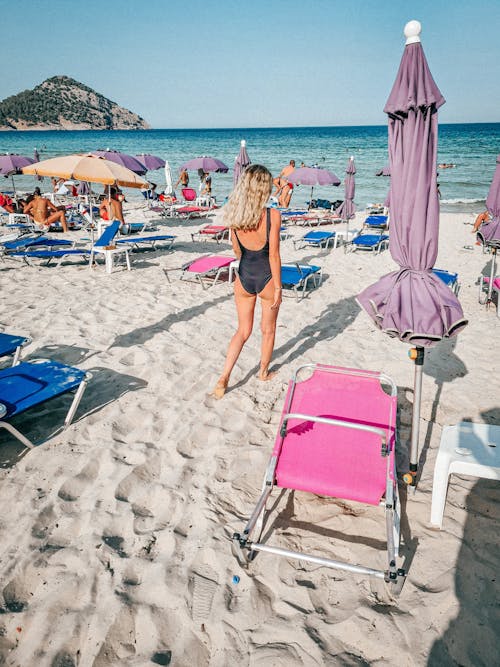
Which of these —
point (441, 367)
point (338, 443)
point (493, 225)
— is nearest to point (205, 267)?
point (441, 367)

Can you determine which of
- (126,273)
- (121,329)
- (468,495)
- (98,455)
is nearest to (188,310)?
(121,329)

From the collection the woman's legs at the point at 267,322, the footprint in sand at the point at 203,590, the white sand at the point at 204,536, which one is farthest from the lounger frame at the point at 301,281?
the footprint in sand at the point at 203,590

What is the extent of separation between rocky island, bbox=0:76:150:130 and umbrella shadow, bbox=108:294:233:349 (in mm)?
151158

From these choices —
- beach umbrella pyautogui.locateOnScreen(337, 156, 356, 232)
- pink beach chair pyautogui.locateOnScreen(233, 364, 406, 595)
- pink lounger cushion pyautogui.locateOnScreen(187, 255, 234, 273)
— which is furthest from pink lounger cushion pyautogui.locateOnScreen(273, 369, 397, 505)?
beach umbrella pyautogui.locateOnScreen(337, 156, 356, 232)

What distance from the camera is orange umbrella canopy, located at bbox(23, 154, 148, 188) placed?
684 centimetres

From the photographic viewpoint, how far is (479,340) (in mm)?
5523

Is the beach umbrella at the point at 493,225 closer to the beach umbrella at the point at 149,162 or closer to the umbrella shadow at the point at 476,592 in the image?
the umbrella shadow at the point at 476,592

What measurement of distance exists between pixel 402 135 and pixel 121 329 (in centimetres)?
432

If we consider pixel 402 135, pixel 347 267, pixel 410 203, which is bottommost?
pixel 347 267

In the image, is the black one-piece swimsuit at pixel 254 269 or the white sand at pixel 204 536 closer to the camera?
the white sand at pixel 204 536

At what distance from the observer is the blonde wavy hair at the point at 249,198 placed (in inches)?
132

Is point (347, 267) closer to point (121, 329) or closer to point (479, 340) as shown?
point (479, 340)

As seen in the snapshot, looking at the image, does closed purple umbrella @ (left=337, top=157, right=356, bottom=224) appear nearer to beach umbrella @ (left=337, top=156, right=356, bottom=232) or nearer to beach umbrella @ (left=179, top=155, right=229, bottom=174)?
beach umbrella @ (left=337, top=156, right=356, bottom=232)

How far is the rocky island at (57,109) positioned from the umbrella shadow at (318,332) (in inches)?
5979
